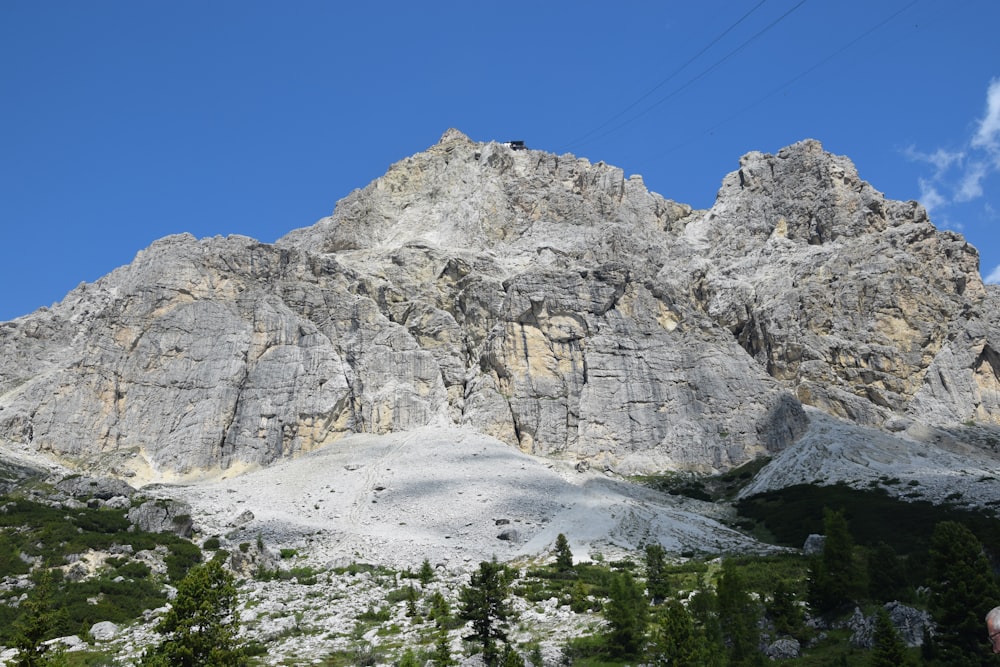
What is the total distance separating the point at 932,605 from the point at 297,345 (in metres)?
90.4

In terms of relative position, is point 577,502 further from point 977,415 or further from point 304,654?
point 977,415

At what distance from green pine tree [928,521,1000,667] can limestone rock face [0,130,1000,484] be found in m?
67.0

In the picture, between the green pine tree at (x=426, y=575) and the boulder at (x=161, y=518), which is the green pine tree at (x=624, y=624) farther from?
the boulder at (x=161, y=518)

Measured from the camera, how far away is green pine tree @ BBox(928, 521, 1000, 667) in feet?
88.8

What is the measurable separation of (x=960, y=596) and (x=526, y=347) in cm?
8504

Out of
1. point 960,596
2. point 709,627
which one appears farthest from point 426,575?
point 960,596

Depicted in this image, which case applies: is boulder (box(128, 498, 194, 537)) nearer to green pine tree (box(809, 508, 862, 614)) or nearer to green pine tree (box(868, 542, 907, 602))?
green pine tree (box(809, 508, 862, 614))

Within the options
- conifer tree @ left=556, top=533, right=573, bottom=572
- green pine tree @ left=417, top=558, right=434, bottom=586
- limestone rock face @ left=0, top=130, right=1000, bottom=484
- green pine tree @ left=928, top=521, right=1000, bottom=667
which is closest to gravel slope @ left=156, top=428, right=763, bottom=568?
conifer tree @ left=556, top=533, right=573, bottom=572

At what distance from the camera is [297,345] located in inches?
4232

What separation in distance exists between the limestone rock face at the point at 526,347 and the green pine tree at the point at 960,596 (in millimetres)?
67000

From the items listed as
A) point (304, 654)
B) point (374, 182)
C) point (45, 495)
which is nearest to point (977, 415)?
point (304, 654)

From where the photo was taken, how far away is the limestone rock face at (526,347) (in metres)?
98.8

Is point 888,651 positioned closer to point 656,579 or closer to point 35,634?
point 656,579

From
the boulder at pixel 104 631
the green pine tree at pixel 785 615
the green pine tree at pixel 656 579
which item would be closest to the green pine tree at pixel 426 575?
the green pine tree at pixel 656 579
